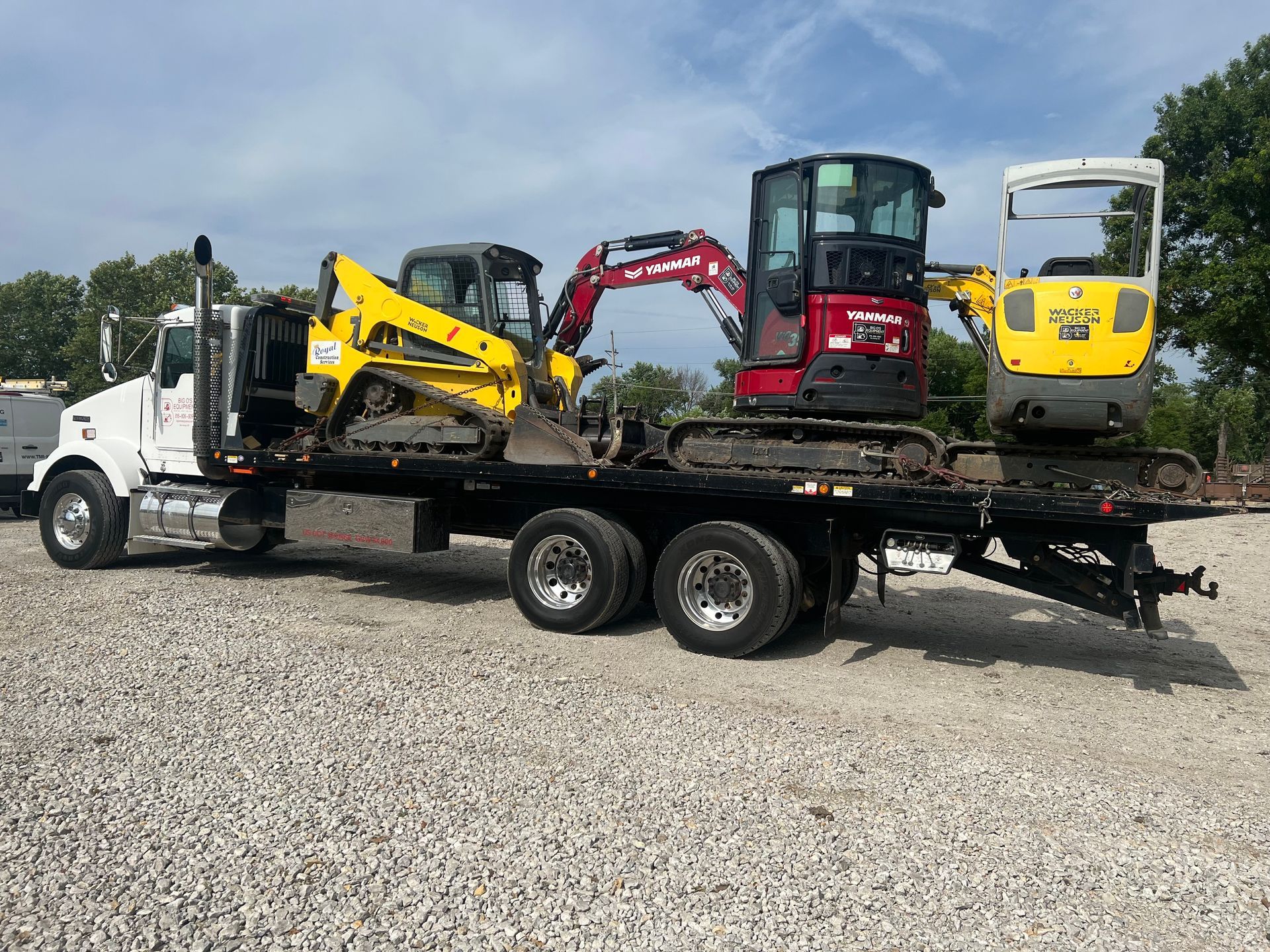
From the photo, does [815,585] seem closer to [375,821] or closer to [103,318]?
[375,821]

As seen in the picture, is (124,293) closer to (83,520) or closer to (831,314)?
(83,520)

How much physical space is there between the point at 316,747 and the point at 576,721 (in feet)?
4.76

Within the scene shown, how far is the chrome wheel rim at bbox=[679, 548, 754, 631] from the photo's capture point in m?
7.05

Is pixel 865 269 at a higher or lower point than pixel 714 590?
higher

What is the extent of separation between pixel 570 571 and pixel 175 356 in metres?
5.90

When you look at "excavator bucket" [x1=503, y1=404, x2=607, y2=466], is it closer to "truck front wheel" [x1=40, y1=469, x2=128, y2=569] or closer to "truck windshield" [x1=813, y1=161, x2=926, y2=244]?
"truck windshield" [x1=813, y1=161, x2=926, y2=244]

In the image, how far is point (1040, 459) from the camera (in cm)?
634

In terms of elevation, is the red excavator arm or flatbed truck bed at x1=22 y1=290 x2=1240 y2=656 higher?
the red excavator arm

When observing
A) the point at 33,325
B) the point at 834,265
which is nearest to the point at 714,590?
the point at 834,265

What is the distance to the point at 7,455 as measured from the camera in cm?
1689

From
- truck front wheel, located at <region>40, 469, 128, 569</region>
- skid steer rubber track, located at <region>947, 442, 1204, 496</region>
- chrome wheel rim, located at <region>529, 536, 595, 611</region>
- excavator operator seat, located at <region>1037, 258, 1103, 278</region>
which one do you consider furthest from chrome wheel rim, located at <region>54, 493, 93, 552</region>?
excavator operator seat, located at <region>1037, 258, 1103, 278</region>

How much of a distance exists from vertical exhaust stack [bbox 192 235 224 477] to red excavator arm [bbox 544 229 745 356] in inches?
145

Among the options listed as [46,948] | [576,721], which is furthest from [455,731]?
[46,948]

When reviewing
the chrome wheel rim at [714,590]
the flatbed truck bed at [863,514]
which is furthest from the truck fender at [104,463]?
the chrome wheel rim at [714,590]
